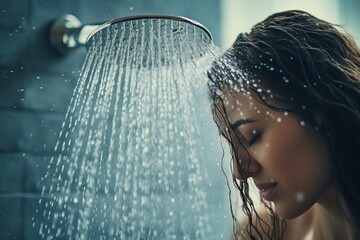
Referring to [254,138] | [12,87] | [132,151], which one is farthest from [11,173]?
[254,138]

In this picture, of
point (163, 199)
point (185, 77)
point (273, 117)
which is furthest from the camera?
point (163, 199)

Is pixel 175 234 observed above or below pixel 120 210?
below

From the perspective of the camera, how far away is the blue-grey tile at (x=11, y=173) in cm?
122

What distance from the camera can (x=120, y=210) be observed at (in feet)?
4.55

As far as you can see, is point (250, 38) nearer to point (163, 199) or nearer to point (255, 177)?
point (255, 177)

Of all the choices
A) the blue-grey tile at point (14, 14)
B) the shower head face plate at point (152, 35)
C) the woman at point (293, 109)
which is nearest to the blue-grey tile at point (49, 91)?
the blue-grey tile at point (14, 14)

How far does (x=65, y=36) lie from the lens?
1288 millimetres

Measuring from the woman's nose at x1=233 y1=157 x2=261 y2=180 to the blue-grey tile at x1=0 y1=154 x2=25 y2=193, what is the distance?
1.82 ft

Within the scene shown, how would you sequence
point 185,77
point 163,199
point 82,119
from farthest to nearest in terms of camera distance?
point 163,199 < point 82,119 < point 185,77

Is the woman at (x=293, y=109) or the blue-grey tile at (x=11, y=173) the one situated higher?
the woman at (x=293, y=109)

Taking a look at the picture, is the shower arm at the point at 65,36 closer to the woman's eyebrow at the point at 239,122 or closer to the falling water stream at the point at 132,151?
the falling water stream at the point at 132,151

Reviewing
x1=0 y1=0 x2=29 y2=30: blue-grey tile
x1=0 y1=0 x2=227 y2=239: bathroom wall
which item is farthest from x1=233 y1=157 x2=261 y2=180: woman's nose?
x1=0 y1=0 x2=29 y2=30: blue-grey tile

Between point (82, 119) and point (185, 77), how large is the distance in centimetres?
32

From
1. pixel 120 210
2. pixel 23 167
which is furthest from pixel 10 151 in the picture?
pixel 120 210
